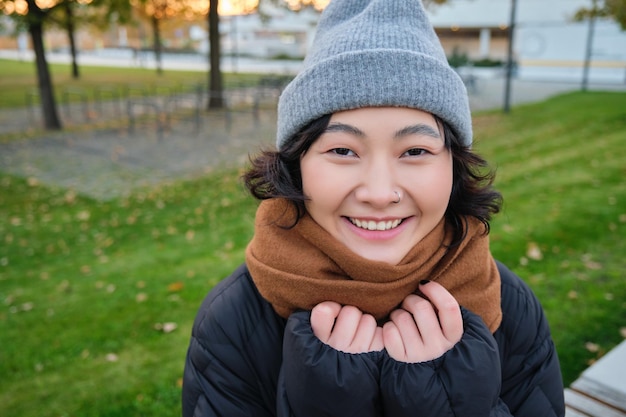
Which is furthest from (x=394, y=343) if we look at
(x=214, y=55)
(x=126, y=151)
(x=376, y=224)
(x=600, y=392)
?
(x=214, y=55)

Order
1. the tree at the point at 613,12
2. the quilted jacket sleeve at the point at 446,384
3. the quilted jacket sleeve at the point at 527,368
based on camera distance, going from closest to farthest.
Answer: the quilted jacket sleeve at the point at 446,384
the quilted jacket sleeve at the point at 527,368
the tree at the point at 613,12

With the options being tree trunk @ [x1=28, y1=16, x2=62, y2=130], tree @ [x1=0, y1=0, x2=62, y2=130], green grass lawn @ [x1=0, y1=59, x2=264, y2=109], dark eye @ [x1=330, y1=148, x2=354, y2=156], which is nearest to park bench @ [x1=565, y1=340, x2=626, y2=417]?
dark eye @ [x1=330, y1=148, x2=354, y2=156]

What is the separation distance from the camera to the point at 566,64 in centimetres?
3347

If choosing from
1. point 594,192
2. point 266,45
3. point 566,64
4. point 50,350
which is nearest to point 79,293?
point 50,350

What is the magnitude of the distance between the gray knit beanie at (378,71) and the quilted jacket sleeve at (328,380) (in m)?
0.61

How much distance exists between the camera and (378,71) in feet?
4.79

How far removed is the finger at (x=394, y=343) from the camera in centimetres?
142

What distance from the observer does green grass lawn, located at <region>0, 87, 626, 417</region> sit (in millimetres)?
4055

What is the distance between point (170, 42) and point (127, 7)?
206ft

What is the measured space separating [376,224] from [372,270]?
126mm

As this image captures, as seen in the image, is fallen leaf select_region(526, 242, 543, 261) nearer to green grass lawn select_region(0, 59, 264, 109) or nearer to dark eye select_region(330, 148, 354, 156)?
dark eye select_region(330, 148, 354, 156)

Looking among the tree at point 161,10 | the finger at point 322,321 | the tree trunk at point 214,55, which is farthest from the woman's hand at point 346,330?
the tree at point 161,10

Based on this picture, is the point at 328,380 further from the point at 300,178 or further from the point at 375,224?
the point at 300,178

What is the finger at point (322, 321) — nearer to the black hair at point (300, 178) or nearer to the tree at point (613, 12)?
the black hair at point (300, 178)
